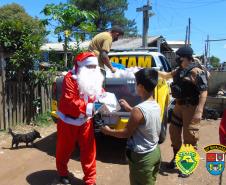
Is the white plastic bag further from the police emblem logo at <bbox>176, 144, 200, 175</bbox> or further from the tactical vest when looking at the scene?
the police emblem logo at <bbox>176, 144, 200, 175</bbox>

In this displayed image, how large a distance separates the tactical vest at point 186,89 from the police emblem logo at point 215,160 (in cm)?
240

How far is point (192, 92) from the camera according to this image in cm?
504

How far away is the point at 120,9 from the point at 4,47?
105ft

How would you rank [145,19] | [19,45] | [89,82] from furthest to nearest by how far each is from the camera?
[145,19] → [19,45] → [89,82]

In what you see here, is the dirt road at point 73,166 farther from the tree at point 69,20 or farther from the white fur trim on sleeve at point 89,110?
the tree at point 69,20

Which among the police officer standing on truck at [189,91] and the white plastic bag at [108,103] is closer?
the white plastic bag at [108,103]

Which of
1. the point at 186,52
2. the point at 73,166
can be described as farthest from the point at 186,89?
the point at 73,166

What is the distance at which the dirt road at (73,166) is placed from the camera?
195 inches

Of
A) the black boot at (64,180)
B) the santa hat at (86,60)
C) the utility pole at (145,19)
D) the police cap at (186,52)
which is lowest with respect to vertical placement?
the black boot at (64,180)

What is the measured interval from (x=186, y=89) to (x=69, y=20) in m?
5.78

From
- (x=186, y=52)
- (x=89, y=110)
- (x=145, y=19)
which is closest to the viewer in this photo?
(x=89, y=110)

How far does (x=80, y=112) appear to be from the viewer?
4352 mm


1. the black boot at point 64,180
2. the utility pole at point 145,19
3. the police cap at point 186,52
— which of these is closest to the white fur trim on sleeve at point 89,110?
the black boot at point 64,180

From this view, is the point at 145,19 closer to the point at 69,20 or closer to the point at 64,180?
the point at 69,20
